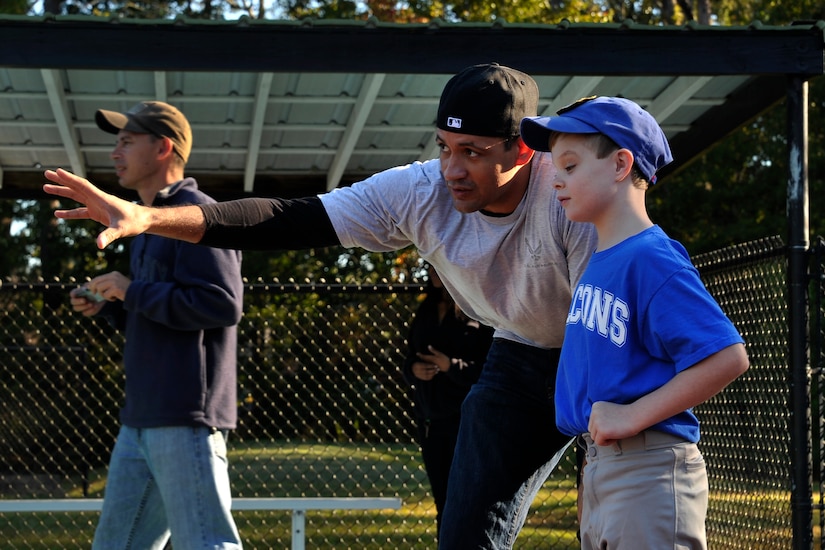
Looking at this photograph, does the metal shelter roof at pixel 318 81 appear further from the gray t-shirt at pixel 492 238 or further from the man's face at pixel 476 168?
the man's face at pixel 476 168

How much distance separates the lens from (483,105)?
10.4ft

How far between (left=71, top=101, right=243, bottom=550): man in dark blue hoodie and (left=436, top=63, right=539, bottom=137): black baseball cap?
1.67 meters

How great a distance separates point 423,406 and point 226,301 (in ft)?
5.50

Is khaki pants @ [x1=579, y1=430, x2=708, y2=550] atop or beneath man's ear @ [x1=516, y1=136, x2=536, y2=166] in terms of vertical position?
beneath

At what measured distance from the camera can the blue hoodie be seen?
4406 mm

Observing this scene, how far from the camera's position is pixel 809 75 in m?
5.80

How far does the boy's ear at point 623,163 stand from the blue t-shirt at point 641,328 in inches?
6.2

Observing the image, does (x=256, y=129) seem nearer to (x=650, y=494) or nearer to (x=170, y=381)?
(x=170, y=381)

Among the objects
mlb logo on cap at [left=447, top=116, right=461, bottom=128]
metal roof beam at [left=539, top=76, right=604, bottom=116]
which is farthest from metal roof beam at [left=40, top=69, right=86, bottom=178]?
mlb logo on cap at [left=447, top=116, right=461, bottom=128]

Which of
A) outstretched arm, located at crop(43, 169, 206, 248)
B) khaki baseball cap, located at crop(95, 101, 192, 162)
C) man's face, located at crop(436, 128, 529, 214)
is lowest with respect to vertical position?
outstretched arm, located at crop(43, 169, 206, 248)

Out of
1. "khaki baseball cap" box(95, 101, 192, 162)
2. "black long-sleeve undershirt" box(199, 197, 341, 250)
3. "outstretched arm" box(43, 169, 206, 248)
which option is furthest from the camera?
"khaki baseball cap" box(95, 101, 192, 162)

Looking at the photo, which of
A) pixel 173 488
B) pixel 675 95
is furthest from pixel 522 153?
pixel 675 95

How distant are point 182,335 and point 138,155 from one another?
86 cm

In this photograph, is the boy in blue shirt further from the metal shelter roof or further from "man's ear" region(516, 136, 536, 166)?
the metal shelter roof
